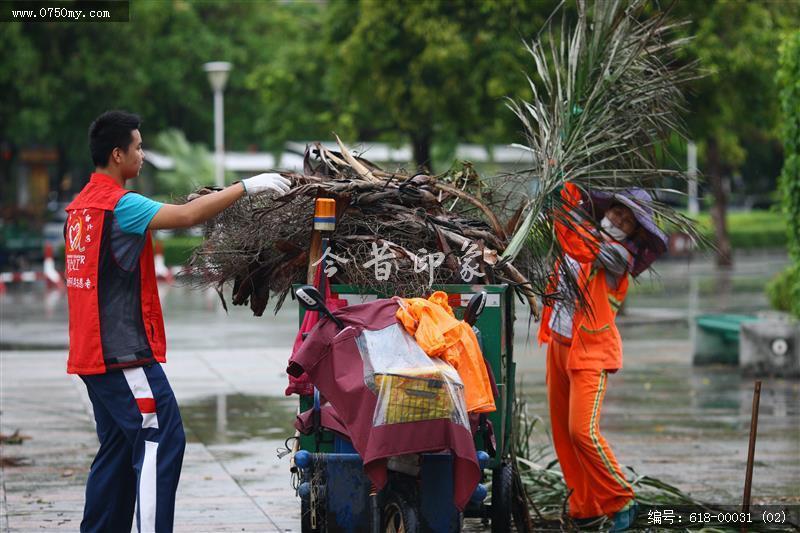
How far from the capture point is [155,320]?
535 cm

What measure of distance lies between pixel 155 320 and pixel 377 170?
152 centimetres

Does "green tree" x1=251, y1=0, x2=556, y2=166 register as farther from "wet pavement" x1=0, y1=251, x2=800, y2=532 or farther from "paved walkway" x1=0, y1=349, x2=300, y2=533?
"paved walkway" x1=0, y1=349, x2=300, y2=533

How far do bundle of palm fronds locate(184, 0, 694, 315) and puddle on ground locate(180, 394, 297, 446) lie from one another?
3302 millimetres

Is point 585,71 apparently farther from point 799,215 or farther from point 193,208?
→ point 799,215

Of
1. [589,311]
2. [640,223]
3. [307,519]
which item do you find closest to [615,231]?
[640,223]

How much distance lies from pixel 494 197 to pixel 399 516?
2143 millimetres

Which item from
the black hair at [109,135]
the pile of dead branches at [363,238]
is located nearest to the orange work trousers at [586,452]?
the pile of dead branches at [363,238]

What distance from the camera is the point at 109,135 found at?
5391 millimetres

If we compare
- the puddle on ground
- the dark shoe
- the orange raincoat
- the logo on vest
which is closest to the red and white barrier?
the puddle on ground

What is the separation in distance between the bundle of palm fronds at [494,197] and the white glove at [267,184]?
6 centimetres

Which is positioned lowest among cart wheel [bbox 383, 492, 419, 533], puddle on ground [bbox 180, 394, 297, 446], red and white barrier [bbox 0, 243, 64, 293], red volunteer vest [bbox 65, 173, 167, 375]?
red and white barrier [bbox 0, 243, 64, 293]

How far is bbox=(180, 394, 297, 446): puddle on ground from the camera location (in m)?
9.61

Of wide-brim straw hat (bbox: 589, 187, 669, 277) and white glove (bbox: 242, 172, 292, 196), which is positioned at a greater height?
white glove (bbox: 242, 172, 292, 196)

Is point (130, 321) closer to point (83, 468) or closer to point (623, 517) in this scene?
point (623, 517)
